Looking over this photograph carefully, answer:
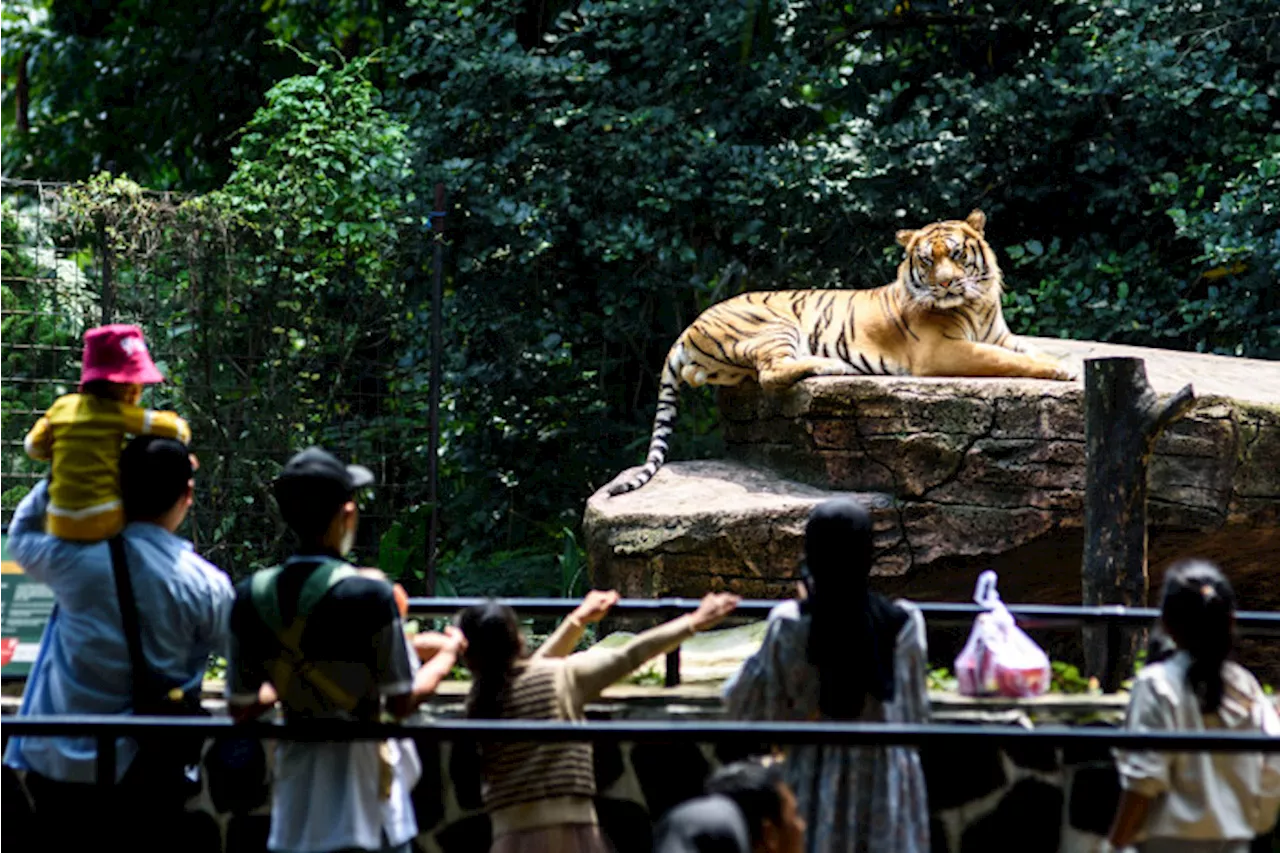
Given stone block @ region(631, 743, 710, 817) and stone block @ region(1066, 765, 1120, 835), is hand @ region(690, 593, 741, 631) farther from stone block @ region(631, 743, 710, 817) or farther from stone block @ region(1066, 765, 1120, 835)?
stone block @ region(1066, 765, 1120, 835)

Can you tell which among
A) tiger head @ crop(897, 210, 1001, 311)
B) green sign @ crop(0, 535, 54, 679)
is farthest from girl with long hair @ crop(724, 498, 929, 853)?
tiger head @ crop(897, 210, 1001, 311)

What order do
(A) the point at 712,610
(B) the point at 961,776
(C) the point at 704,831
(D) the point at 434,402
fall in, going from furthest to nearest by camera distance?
(D) the point at 434,402
(A) the point at 712,610
(B) the point at 961,776
(C) the point at 704,831

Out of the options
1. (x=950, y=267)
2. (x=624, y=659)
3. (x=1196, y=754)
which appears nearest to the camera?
(x=1196, y=754)

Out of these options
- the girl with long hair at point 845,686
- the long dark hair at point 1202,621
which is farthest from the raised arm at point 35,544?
the long dark hair at point 1202,621

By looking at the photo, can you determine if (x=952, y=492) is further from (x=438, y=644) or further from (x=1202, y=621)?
(x=1202, y=621)

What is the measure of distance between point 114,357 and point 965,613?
208 centimetres

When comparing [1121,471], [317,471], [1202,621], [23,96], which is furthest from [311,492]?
[23,96]

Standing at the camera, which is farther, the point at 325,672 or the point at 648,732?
the point at 325,672

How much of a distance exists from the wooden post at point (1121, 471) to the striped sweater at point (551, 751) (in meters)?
3.67

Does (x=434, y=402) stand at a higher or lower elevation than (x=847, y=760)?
higher

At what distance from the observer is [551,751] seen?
12.6 ft

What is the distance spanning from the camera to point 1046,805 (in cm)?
372

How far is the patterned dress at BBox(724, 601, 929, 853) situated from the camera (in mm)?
3586

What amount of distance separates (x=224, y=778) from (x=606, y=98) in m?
A: 8.89
